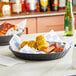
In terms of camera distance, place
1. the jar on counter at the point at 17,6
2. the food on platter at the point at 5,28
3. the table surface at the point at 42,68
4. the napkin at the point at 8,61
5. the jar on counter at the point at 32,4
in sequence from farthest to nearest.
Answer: the jar on counter at the point at 32,4 → the jar on counter at the point at 17,6 → the food on platter at the point at 5,28 → the napkin at the point at 8,61 → the table surface at the point at 42,68

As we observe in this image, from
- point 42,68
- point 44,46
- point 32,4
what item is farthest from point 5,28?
point 32,4

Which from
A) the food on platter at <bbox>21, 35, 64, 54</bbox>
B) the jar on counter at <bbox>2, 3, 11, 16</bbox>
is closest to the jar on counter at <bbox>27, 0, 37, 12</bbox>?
the jar on counter at <bbox>2, 3, 11, 16</bbox>

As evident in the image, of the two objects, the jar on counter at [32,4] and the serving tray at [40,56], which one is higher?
the jar on counter at [32,4]

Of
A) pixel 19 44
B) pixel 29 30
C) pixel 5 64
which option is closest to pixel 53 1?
pixel 29 30

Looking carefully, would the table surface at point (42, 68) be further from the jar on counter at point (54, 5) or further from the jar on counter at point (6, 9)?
the jar on counter at point (54, 5)

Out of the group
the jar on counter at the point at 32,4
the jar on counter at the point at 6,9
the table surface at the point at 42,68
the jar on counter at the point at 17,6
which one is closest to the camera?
the table surface at the point at 42,68

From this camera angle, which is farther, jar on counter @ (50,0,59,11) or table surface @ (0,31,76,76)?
jar on counter @ (50,0,59,11)

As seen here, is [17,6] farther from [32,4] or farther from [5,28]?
[5,28]

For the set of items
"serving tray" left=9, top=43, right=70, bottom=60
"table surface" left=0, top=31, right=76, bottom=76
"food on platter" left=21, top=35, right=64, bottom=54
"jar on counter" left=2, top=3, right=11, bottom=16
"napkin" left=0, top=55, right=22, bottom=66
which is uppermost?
"jar on counter" left=2, top=3, right=11, bottom=16

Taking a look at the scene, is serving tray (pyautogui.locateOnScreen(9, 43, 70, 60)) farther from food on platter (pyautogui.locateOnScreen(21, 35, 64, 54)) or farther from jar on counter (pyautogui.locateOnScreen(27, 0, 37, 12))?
jar on counter (pyautogui.locateOnScreen(27, 0, 37, 12))

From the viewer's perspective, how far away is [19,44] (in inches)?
49.2

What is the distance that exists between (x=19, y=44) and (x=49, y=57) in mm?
223

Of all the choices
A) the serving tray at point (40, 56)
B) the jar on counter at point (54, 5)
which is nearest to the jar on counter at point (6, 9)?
the jar on counter at point (54, 5)

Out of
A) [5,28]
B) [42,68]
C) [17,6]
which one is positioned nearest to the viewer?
[42,68]
